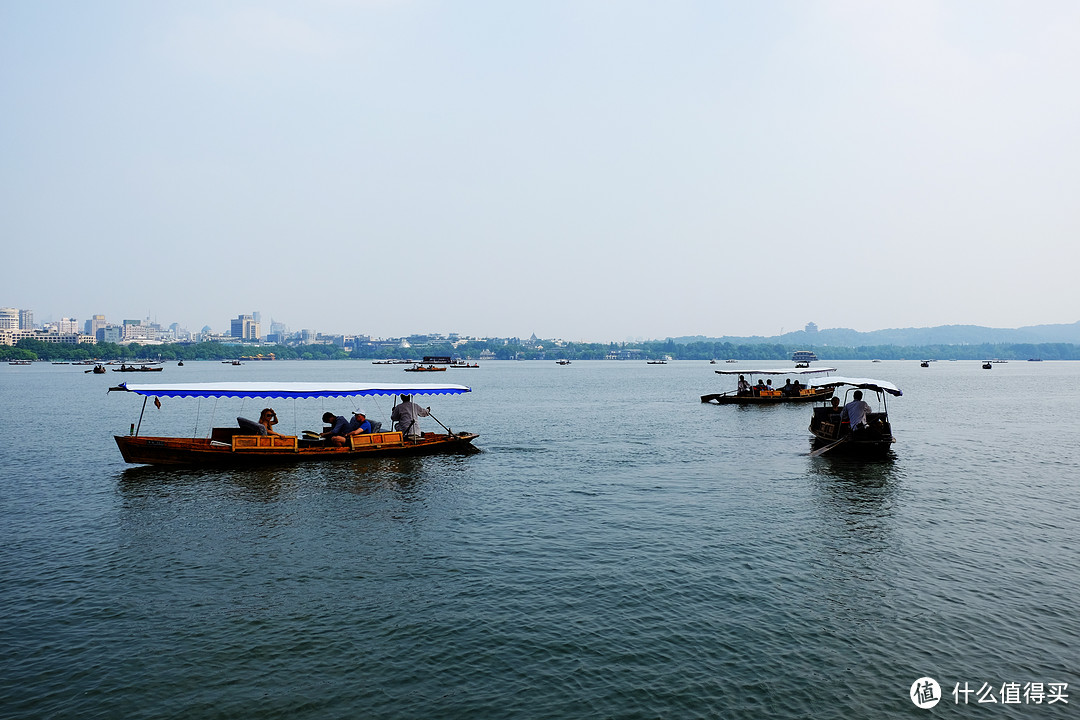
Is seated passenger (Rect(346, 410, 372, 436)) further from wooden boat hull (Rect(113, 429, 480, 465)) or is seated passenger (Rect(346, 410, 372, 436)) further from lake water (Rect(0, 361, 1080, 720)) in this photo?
lake water (Rect(0, 361, 1080, 720))

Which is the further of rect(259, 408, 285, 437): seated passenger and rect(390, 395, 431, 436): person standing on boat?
rect(390, 395, 431, 436): person standing on boat

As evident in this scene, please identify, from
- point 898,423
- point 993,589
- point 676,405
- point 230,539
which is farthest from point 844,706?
point 676,405

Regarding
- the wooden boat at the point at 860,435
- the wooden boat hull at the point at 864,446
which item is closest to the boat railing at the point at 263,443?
the wooden boat at the point at 860,435

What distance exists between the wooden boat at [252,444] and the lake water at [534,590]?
3.64 feet

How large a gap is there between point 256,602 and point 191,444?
2021 cm

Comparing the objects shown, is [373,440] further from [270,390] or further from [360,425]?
[270,390]

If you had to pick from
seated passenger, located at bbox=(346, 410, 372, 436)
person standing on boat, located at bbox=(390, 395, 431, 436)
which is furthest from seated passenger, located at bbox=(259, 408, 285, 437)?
person standing on boat, located at bbox=(390, 395, 431, 436)

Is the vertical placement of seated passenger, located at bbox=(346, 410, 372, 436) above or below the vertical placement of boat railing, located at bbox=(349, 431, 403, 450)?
above

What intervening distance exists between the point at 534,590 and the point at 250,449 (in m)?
21.8

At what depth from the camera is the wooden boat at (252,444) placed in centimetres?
3216

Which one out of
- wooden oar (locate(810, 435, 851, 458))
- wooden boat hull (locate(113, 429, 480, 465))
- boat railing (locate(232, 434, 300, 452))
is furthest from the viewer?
wooden oar (locate(810, 435, 851, 458))

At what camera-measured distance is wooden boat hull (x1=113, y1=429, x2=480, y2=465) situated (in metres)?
32.1

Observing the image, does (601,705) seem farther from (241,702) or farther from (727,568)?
(727,568)

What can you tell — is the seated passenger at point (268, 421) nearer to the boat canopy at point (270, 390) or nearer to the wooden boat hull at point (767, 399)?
the boat canopy at point (270, 390)
